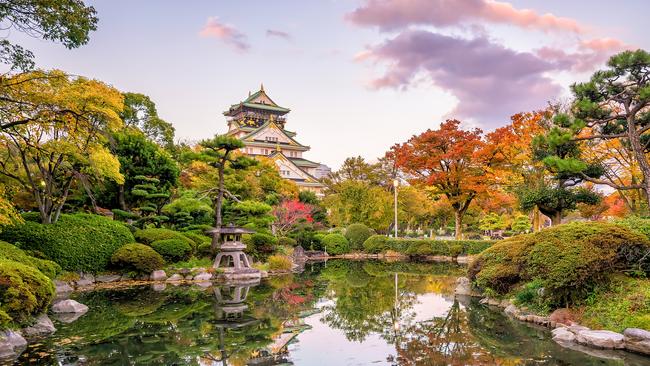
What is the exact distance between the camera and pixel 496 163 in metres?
23.6

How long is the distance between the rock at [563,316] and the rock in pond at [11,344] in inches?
366

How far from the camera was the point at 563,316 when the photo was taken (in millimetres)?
8891

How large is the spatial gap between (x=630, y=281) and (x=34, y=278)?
1103 centimetres

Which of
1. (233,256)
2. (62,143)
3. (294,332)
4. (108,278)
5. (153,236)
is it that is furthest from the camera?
(233,256)

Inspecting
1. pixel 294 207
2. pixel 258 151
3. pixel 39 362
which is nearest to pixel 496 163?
pixel 294 207

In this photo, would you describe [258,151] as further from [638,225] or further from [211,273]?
[638,225]

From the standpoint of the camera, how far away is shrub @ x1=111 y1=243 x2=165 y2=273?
15.5m

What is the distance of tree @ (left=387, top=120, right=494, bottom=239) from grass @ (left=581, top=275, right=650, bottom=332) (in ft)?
49.6

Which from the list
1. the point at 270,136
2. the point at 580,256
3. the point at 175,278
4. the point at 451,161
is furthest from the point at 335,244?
the point at 580,256

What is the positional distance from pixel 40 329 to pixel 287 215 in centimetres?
1894

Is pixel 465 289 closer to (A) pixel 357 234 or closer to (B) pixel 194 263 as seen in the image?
(B) pixel 194 263

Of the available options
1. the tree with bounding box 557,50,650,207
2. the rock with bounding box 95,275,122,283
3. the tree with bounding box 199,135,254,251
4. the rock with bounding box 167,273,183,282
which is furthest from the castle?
the tree with bounding box 557,50,650,207

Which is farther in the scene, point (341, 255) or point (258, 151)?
point (258, 151)

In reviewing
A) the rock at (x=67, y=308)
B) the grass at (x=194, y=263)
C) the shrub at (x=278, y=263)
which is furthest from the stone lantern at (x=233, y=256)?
the rock at (x=67, y=308)
